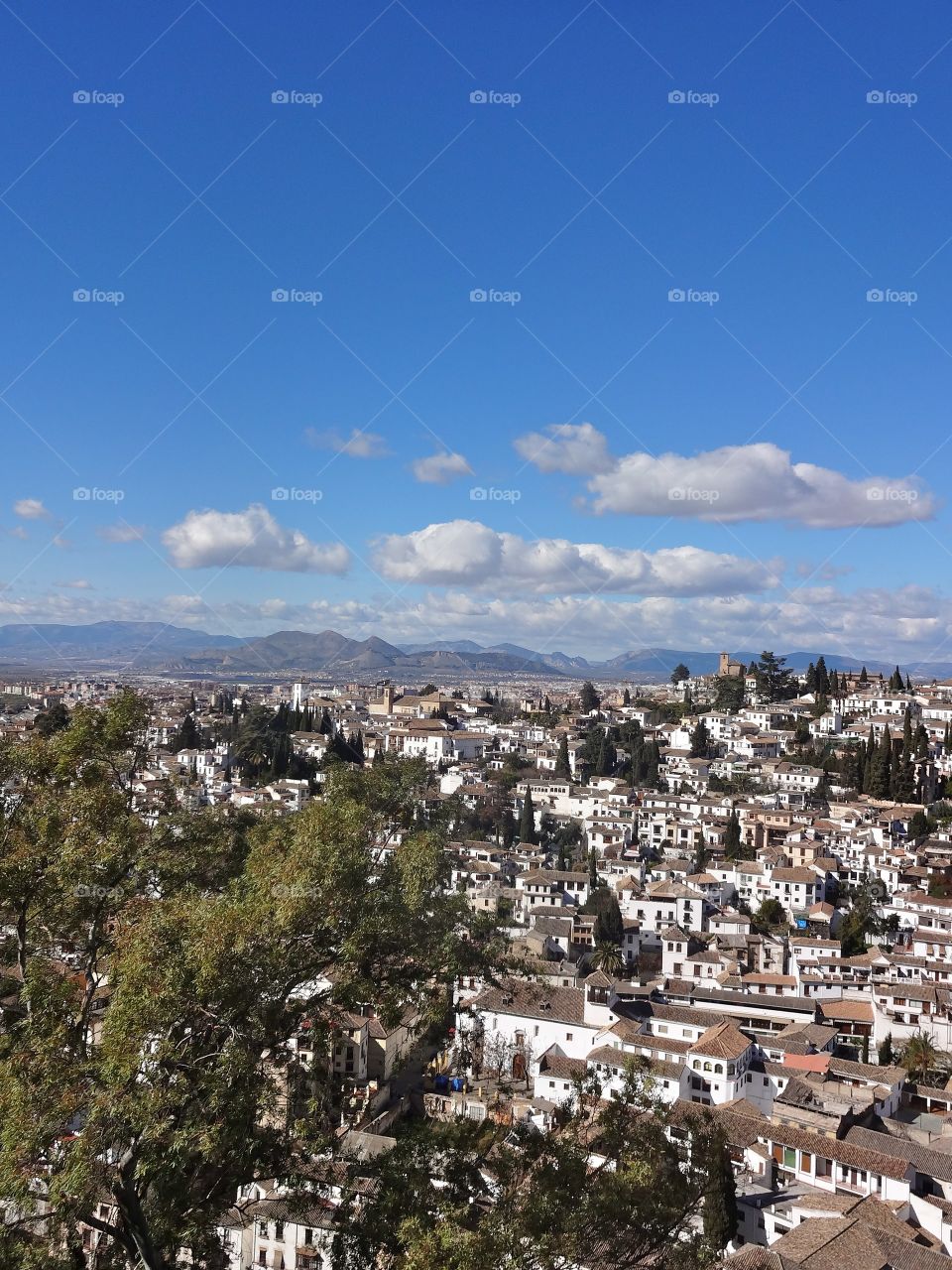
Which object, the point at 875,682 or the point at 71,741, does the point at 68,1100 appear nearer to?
the point at 71,741

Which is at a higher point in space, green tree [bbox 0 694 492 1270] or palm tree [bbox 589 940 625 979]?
green tree [bbox 0 694 492 1270]

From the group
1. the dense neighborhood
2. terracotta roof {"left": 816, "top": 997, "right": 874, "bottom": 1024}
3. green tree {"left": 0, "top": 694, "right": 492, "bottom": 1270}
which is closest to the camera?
green tree {"left": 0, "top": 694, "right": 492, "bottom": 1270}

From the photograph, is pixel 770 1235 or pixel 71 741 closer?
pixel 71 741

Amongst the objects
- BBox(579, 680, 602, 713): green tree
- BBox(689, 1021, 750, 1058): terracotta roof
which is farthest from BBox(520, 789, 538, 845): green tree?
BBox(579, 680, 602, 713): green tree

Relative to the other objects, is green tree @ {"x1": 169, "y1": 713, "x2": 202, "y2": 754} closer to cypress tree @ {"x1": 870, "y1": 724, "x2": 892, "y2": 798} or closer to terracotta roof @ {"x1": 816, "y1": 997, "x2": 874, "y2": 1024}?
cypress tree @ {"x1": 870, "y1": 724, "x2": 892, "y2": 798}

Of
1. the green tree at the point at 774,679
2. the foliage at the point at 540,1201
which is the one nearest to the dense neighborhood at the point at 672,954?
the foliage at the point at 540,1201

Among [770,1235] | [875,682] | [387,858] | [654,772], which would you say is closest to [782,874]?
[654,772]
